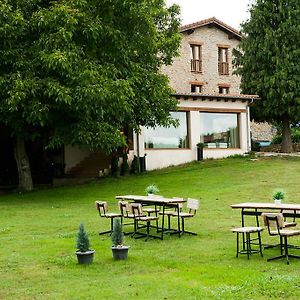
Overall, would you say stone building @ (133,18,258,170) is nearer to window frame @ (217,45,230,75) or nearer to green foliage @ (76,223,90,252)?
window frame @ (217,45,230,75)

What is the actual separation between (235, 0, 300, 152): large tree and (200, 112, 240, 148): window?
2.61m

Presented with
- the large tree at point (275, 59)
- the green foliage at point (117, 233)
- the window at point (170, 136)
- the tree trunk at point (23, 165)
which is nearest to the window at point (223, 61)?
the large tree at point (275, 59)

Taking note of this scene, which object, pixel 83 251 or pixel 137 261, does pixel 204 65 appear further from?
pixel 83 251

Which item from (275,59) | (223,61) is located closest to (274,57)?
(275,59)

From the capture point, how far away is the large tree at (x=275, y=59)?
108 ft

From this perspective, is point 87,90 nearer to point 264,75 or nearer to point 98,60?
point 98,60

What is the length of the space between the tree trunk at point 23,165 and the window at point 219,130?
11000 mm

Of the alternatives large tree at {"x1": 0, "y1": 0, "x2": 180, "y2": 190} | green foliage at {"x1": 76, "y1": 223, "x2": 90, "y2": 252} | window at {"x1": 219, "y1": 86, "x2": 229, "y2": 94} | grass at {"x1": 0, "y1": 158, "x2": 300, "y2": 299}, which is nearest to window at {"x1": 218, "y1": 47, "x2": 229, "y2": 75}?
window at {"x1": 219, "y1": 86, "x2": 229, "y2": 94}

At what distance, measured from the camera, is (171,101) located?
88.8ft

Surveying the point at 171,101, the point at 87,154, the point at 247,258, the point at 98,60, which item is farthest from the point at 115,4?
the point at 247,258

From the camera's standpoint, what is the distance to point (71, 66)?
20156 millimetres

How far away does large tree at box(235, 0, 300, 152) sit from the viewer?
32938 mm

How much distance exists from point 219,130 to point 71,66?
14.2 metres

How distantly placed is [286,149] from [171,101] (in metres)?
11.2
